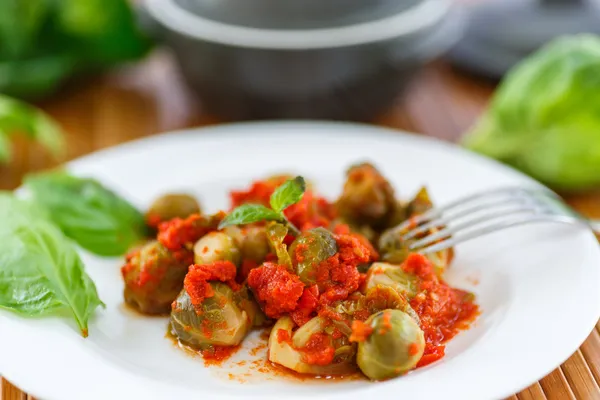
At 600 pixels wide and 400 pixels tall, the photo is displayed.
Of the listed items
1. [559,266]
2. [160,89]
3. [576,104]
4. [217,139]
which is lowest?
[160,89]

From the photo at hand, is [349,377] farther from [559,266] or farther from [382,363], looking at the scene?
[559,266]

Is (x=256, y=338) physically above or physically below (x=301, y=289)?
below

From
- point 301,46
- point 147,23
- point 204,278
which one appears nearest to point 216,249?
point 204,278

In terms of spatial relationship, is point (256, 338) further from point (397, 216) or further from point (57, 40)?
point (57, 40)

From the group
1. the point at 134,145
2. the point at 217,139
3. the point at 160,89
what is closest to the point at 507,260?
the point at 217,139

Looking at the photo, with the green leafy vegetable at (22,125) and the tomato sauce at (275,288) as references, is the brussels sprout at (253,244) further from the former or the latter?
the green leafy vegetable at (22,125)

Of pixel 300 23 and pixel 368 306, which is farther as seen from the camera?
pixel 300 23
